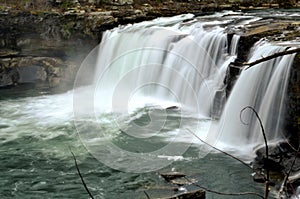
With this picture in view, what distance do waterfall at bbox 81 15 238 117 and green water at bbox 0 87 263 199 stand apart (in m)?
1.53

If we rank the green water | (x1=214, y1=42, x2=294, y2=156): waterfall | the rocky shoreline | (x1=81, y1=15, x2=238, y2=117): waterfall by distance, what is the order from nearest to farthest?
the green water
(x1=214, y1=42, x2=294, y2=156): waterfall
(x1=81, y1=15, x2=238, y2=117): waterfall
the rocky shoreline

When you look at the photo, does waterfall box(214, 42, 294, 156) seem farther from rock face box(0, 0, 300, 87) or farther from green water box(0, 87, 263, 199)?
rock face box(0, 0, 300, 87)

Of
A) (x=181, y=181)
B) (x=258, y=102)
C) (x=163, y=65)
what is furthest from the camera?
(x=163, y=65)

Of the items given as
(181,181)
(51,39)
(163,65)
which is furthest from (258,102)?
(51,39)

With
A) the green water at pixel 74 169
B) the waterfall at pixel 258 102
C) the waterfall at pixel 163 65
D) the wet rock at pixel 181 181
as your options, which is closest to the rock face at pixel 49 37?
the waterfall at pixel 163 65

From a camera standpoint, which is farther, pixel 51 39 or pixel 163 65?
pixel 51 39

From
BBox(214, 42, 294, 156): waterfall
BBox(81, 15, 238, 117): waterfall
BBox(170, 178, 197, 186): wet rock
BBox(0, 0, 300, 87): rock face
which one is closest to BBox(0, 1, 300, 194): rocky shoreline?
BBox(0, 0, 300, 87): rock face

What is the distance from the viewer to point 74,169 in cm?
834

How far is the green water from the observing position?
A: 286 inches

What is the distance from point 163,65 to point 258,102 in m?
4.98

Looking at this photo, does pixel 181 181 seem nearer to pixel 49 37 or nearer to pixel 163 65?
pixel 163 65

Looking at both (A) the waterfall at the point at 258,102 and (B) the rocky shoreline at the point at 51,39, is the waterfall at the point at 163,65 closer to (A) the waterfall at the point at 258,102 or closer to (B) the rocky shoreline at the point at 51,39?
(B) the rocky shoreline at the point at 51,39

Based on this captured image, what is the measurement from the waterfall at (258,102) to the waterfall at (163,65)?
3.68 feet

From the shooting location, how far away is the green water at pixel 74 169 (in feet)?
23.8
